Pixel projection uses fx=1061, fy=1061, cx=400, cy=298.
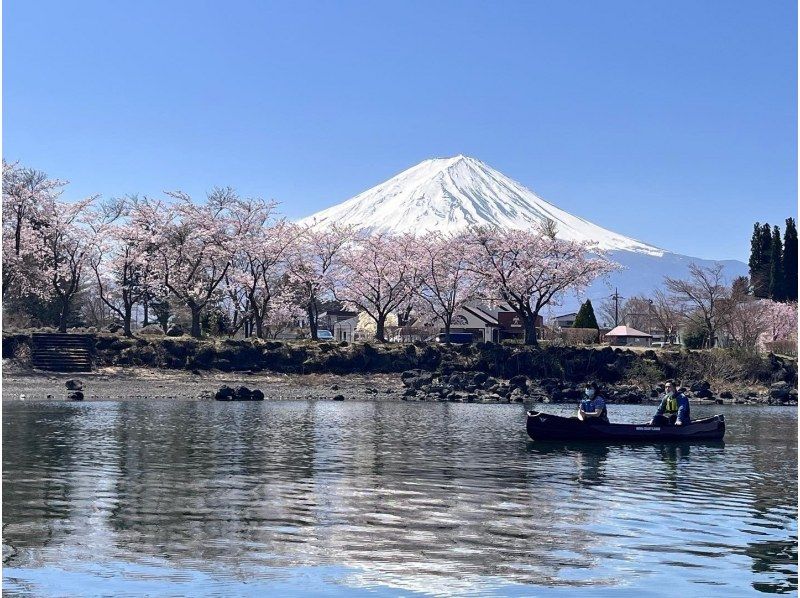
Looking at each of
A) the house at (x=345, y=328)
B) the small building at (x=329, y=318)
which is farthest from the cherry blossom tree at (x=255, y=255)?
the small building at (x=329, y=318)

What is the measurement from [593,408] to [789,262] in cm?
7331

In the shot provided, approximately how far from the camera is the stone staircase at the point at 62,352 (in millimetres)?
60000

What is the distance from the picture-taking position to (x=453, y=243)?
3068 inches

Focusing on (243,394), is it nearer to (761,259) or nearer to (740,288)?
(740,288)

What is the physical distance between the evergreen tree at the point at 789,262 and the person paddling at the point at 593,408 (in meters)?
70.1

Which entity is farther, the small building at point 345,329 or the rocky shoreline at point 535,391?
the small building at point 345,329

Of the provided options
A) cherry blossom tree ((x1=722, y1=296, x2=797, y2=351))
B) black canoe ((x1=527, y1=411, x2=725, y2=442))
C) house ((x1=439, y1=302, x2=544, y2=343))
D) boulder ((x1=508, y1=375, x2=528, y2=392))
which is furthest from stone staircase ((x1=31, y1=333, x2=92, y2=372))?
cherry blossom tree ((x1=722, y1=296, x2=797, y2=351))

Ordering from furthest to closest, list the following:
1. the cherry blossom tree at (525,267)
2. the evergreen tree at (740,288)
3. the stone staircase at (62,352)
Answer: the evergreen tree at (740,288), the cherry blossom tree at (525,267), the stone staircase at (62,352)

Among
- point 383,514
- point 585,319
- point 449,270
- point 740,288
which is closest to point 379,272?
point 449,270

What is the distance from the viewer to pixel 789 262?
9994 centimetres

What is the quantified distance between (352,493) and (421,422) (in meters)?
19.3

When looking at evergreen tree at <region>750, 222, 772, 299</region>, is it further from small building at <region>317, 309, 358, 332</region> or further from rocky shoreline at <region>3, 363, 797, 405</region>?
small building at <region>317, 309, 358, 332</region>

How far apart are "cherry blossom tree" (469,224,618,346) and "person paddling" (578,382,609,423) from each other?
3911 centimetres

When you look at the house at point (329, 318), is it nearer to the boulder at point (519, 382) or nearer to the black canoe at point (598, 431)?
the boulder at point (519, 382)
